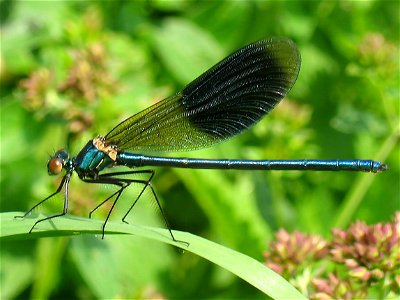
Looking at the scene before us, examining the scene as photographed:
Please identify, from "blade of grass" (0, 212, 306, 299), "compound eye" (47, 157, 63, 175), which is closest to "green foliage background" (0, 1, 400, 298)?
"compound eye" (47, 157, 63, 175)

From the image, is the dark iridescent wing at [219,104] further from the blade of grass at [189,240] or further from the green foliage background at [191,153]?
the blade of grass at [189,240]

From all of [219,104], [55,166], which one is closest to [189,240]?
[55,166]

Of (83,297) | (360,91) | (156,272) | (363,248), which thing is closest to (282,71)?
(363,248)

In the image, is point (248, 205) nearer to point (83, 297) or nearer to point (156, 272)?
point (156, 272)

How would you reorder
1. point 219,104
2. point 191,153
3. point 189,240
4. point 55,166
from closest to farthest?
point 189,240 < point 55,166 < point 219,104 < point 191,153

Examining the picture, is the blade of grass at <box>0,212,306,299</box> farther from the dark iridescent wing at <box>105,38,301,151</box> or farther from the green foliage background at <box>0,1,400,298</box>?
the dark iridescent wing at <box>105,38,301,151</box>

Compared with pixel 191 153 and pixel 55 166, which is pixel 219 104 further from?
pixel 55 166
